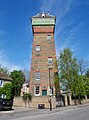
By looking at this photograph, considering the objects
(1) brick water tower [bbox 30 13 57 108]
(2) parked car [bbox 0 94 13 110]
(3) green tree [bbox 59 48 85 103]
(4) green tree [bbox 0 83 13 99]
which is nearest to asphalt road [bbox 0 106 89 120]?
(2) parked car [bbox 0 94 13 110]

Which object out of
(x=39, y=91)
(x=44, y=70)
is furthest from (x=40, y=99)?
(x=44, y=70)

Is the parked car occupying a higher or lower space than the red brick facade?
lower

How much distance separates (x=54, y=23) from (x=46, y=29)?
6.84ft

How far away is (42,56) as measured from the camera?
48812 mm

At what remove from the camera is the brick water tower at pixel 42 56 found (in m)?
46.9

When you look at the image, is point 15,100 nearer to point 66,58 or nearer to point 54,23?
point 66,58

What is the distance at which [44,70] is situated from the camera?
47.9 meters

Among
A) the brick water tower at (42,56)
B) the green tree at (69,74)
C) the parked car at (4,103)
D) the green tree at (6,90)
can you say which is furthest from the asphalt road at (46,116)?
the brick water tower at (42,56)

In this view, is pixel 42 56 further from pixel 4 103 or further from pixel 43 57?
pixel 4 103

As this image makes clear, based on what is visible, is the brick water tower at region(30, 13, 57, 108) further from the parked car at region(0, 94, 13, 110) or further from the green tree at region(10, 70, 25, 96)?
the parked car at region(0, 94, 13, 110)

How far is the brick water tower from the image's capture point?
4694cm

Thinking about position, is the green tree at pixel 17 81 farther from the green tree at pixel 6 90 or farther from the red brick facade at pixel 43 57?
the green tree at pixel 6 90

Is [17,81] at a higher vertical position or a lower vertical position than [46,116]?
higher

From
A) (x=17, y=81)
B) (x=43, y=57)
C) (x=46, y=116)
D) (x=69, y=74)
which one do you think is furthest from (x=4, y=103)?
(x=17, y=81)
